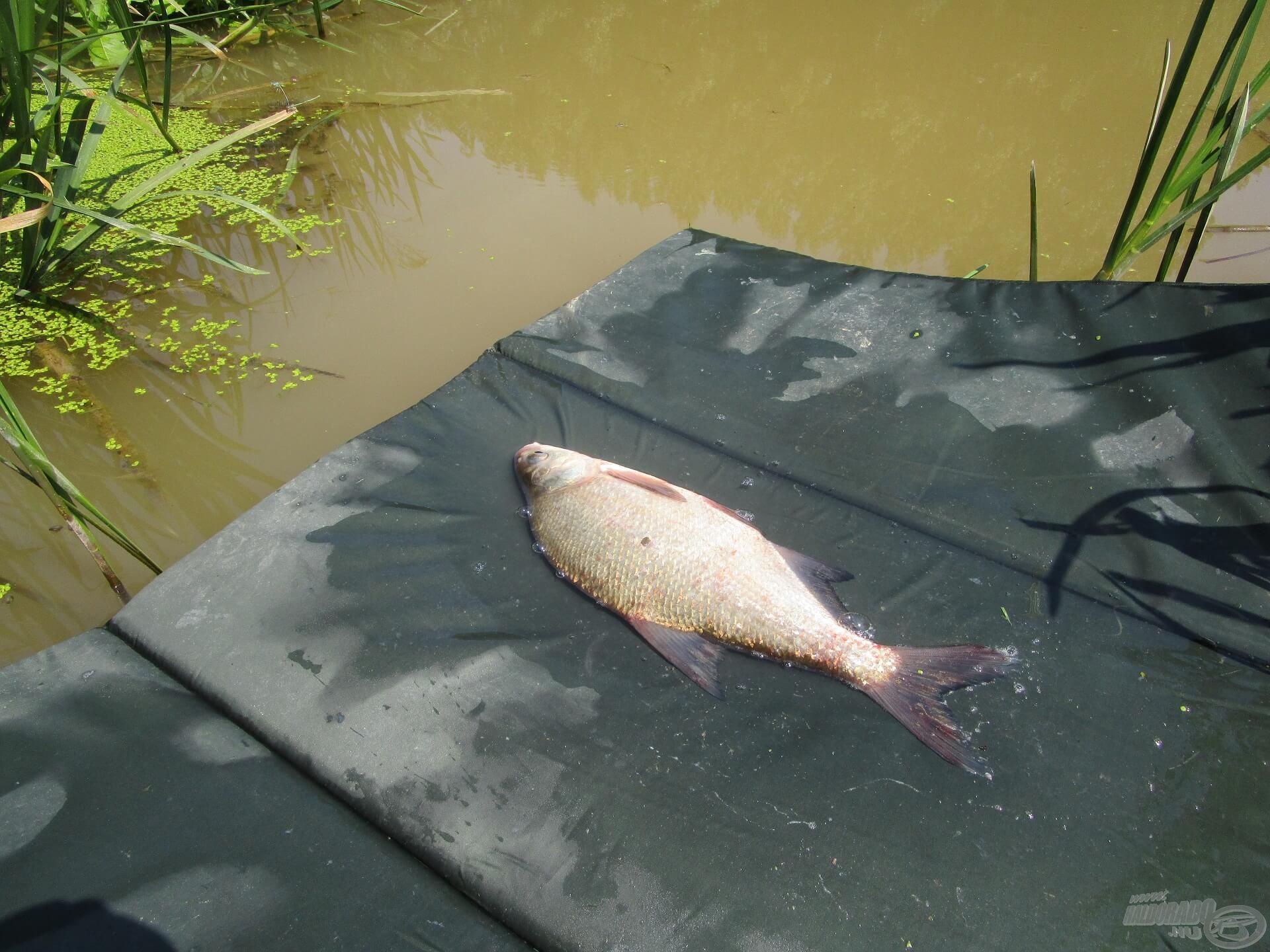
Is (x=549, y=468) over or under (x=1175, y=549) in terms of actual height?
over

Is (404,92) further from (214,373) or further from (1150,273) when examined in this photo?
(1150,273)

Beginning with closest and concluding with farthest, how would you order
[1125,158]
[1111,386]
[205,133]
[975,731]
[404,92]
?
[975,731] < [1111,386] < [1125,158] < [205,133] < [404,92]

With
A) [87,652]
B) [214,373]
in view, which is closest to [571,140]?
[214,373]

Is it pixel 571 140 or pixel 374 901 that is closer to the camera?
pixel 374 901

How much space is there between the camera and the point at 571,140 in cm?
516

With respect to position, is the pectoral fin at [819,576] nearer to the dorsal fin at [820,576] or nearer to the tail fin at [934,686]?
the dorsal fin at [820,576]

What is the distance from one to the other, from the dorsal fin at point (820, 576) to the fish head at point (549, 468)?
0.64 meters

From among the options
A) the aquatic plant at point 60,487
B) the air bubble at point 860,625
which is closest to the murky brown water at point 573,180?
the aquatic plant at point 60,487

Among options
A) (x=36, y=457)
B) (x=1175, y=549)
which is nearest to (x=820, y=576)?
(x=1175, y=549)

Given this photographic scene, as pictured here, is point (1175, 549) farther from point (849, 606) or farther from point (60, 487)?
point (60, 487)

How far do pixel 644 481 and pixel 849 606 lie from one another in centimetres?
68

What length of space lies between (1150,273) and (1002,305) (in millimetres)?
1513
